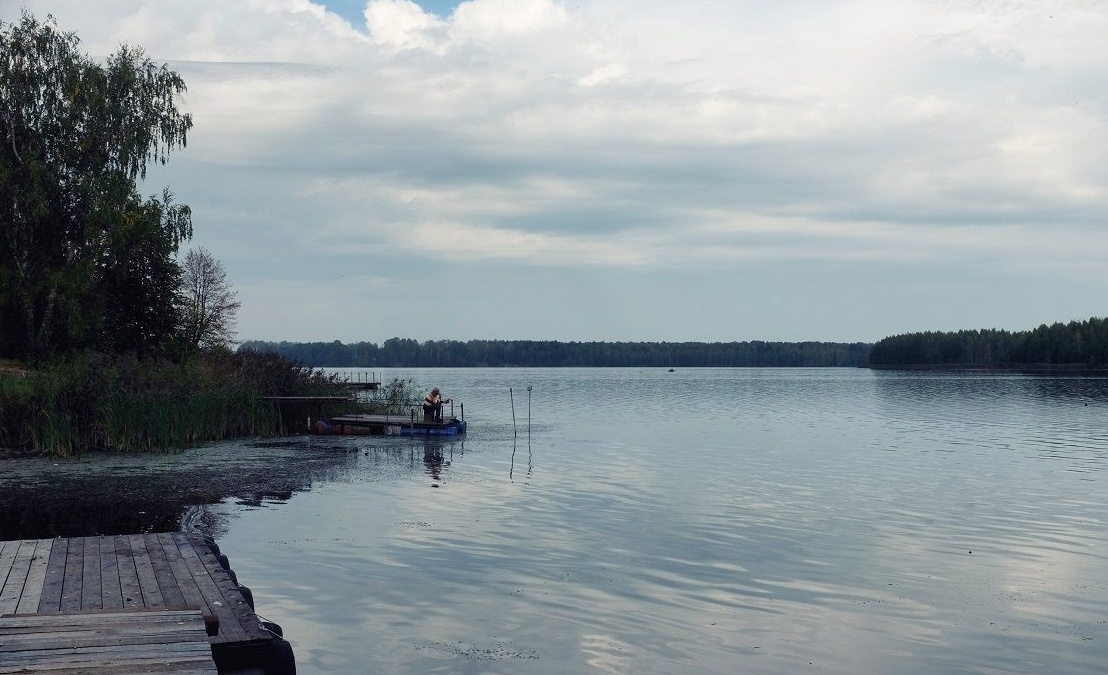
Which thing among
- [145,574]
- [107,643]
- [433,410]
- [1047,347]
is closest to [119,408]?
[433,410]

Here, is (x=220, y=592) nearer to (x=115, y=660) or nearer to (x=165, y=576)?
(x=165, y=576)

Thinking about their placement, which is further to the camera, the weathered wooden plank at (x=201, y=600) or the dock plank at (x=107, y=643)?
the weathered wooden plank at (x=201, y=600)

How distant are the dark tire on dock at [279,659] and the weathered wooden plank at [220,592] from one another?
0.65 feet

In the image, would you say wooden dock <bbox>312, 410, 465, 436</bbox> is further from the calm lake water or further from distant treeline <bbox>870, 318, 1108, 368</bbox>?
distant treeline <bbox>870, 318, 1108, 368</bbox>

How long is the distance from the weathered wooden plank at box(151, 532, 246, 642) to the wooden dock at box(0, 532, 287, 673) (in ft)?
0.03

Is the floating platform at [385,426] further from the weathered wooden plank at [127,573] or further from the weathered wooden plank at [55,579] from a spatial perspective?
the weathered wooden plank at [55,579]

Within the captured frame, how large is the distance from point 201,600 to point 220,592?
1.42 feet

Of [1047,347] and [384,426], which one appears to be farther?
[1047,347]

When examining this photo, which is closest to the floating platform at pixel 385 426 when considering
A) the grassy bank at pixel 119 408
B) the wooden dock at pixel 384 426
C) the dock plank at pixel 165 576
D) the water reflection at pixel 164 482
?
the wooden dock at pixel 384 426

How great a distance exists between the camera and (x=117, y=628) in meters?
9.16

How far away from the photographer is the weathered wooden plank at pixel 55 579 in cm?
1011

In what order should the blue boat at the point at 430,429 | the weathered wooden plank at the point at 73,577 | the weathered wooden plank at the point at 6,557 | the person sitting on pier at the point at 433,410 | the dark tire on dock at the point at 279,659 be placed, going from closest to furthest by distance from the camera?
the dark tire on dock at the point at 279,659 → the weathered wooden plank at the point at 73,577 → the weathered wooden plank at the point at 6,557 → the blue boat at the point at 430,429 → the person sitting on pier at the point at 433,410

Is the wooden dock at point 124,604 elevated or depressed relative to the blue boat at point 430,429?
elevated

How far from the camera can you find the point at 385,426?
4422 cm
